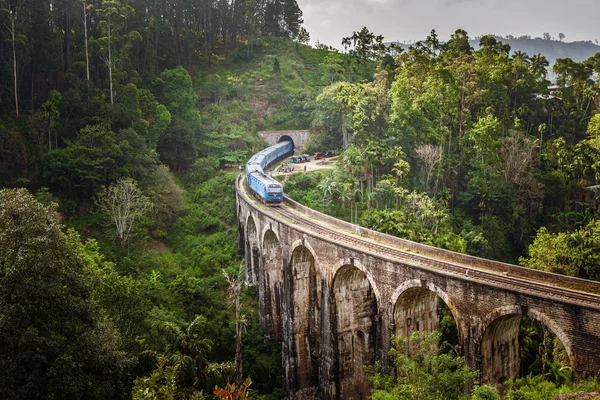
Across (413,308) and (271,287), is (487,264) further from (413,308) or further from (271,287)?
(271,287)

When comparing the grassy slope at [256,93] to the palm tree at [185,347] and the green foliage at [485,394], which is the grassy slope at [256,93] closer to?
the palm tree at [185,347]

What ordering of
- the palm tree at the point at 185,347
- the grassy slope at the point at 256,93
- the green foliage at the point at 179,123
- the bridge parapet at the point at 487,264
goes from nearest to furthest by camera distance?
1. the bridge parapet at the point at 487,264
2. the palm tree at the point at 185,347
3. the green foliage at the point at 179,123
4. the grassy slope at the point at 256,93

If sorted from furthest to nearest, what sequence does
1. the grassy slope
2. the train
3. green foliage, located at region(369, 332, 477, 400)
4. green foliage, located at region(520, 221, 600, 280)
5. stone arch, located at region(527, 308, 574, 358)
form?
the grassy slope → the train → green foliage, located at region(520, 221, 600, 280) → stone arch, located at region(527, 308, 574, 358) → green foliage, located at region(369, 332, 477, 400)

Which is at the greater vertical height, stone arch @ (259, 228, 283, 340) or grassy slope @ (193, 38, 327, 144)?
grassy slope @ (193, 38, 327, 144)

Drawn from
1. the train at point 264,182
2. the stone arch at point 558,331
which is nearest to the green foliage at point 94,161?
the train at point 264,182

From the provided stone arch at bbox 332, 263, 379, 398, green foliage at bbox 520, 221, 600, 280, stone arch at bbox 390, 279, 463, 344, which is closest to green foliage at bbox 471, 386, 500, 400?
stone arch at bbox 390, 279, 463, 344

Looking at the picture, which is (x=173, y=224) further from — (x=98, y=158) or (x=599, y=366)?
(x=599, y=366)

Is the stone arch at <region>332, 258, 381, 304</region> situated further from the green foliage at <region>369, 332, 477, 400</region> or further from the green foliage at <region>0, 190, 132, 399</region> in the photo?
the green foliage at <region>0, 190, 132, 399</region>

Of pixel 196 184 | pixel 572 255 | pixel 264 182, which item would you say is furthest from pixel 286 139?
pixel 572 255

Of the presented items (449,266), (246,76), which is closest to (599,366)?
(449,266)
